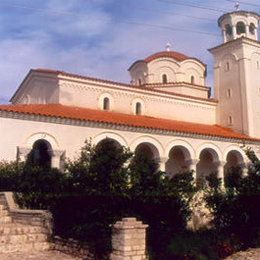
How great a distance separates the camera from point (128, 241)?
889cm

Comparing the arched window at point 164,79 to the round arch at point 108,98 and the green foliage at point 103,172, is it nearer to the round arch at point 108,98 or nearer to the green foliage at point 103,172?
the round arch at point 108,98

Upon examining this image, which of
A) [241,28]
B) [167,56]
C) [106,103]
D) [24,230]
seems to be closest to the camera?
[24,230]

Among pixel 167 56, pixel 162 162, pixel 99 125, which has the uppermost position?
pixel 167 56

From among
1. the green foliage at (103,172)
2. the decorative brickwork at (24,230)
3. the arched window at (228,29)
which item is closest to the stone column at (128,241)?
the decorative brickwork at (24,230)

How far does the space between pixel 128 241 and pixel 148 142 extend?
14.9 metres

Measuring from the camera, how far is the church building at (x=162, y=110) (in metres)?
20.9

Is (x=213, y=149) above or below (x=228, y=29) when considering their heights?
below

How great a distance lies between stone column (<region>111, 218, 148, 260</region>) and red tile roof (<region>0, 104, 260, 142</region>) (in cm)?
1233

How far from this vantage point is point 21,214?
1219 cm

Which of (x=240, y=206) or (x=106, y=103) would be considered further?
(x=106, y=103)

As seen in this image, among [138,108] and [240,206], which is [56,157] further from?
[240,206]

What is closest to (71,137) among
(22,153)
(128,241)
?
(22,153)

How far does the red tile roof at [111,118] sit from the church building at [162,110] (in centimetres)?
7

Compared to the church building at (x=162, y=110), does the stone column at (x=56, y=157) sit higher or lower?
lower
